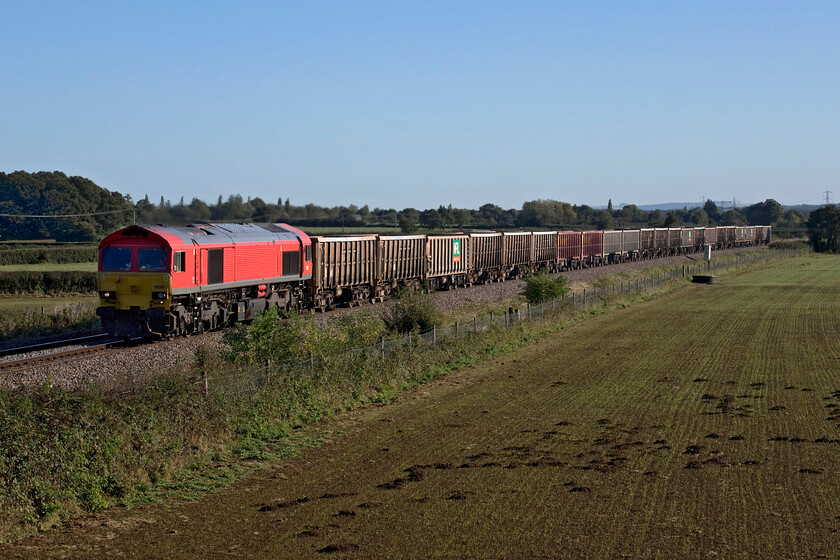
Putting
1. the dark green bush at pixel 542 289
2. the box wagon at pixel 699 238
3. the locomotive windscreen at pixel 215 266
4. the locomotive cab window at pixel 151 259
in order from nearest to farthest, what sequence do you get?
the locomotive cab window at pixel 151 259 → the locomotive windscreen at pixel 215 266 → the dark green bush at pixel 542 289 → the box wagon at pixel 699 238

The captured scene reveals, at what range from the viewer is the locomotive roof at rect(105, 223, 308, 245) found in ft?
92.5

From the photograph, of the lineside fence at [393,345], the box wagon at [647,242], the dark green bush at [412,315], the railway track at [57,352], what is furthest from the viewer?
the box wagon at [647,242]

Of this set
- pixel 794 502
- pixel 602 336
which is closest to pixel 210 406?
pixel 794 502

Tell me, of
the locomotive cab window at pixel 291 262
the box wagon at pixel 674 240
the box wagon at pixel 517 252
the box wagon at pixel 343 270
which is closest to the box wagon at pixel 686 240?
the box wagon at pixel 674 240

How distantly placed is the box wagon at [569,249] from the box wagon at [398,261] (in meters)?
24.3

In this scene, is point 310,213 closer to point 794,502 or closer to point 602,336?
point 602,336

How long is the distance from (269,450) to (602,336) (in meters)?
21.6

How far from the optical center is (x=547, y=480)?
1459 cm

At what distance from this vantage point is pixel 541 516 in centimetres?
1270

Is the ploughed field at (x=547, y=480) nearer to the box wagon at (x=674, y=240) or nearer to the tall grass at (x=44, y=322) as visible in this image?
the tall grass at (x=44, y=322)

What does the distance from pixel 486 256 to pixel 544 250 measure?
11.5 metres

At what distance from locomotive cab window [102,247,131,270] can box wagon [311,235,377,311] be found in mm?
10715

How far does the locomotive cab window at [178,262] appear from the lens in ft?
90.1

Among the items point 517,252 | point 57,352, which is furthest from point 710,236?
point 57,352
